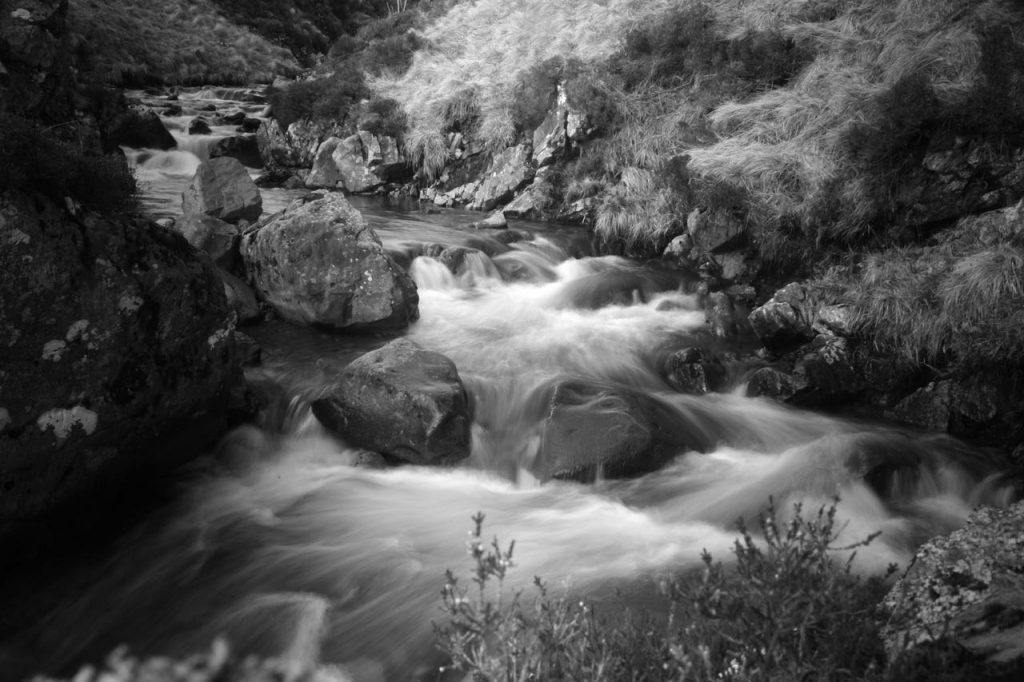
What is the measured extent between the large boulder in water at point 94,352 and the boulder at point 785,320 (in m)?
6.19

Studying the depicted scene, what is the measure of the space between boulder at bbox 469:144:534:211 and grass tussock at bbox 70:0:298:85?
1705 centimetres

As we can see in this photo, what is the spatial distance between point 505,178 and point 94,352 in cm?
1103

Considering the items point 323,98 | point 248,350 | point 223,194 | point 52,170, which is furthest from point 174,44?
point 52,170

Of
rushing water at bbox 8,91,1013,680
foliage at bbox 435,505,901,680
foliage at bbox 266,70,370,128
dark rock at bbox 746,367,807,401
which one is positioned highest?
foliage at bbox 266,70,370,128

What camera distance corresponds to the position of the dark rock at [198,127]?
744 inches

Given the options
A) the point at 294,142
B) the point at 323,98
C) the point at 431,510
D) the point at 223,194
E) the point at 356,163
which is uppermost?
the point at 323,98

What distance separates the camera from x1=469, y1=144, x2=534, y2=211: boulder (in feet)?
46.9

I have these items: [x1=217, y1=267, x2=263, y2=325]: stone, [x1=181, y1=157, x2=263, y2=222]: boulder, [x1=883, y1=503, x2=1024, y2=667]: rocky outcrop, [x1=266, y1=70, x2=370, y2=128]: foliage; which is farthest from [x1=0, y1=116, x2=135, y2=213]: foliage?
[x1=266, y1=70, x2=370, y2=128]: foliage

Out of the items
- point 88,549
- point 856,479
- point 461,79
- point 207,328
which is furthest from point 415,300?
point 461,79

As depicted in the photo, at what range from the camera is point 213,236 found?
29.0 ft

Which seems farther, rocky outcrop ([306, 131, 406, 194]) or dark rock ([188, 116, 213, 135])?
dark rock ([188, 116, 213, 135])

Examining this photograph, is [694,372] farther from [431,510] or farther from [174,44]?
[174,44]

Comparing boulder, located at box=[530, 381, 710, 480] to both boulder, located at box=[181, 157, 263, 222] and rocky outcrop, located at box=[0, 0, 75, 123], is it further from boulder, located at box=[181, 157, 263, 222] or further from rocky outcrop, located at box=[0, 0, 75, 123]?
rocky outcrop, located at box=[0, 0, 75, 123]

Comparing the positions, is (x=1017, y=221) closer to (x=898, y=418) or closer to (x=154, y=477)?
(x=898, y=418)
